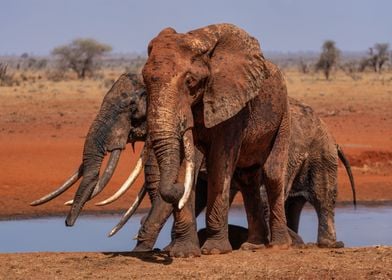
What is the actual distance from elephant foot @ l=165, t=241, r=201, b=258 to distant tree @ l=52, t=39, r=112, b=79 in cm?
3742

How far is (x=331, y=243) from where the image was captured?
13.0m

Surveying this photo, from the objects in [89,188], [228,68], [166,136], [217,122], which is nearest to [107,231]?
[89,188]

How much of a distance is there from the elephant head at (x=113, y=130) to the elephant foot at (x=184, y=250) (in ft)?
3.00

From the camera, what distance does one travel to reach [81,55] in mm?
53594

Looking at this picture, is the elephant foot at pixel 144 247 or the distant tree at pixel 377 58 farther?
the distant tree at pixel 377 58

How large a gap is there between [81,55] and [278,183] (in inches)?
1688

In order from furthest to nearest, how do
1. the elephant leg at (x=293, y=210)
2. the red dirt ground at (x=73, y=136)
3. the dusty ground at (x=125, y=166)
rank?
1. the red dirt ground at (x=73, y=136)
2. the elephant leg at (x=293, y=210)
3. the dusty ground at (x=125, y=166)

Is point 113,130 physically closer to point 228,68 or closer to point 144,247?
point 144,247

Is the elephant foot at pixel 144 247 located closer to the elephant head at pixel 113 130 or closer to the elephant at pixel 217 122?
the elephant head at pixel 113 130

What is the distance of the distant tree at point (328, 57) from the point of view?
5043cm

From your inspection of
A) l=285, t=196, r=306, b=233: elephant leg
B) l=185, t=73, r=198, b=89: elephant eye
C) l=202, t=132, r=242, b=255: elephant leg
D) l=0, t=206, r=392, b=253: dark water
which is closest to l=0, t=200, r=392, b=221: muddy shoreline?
l=0, t=206, r=392, b=253: dark water

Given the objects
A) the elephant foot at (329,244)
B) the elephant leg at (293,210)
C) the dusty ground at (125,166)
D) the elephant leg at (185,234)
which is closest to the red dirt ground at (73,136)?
the dusty ground at (125,166)

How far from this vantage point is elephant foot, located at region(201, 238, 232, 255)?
10195mm

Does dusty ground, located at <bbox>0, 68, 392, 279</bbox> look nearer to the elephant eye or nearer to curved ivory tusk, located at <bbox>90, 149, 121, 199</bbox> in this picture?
curved ivory tusk, located at <bbox>90, 149, 121, 199</bbox>
